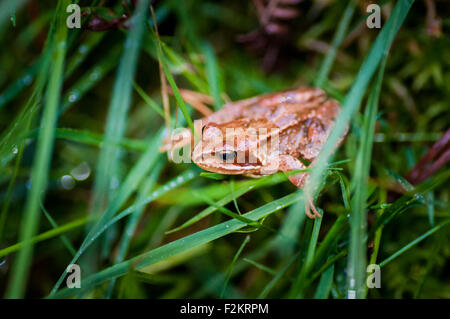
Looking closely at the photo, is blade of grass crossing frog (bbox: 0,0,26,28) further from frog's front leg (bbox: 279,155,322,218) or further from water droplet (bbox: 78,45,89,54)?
frog's front leg (bbox: 279,155,322,218)

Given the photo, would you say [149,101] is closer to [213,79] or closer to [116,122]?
[116,122]

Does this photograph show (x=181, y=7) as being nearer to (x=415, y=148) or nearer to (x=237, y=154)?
(x=237, y=154)

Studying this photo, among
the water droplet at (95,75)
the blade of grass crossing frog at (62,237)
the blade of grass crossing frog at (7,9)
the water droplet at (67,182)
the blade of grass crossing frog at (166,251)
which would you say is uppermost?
the water droplet at (95,75)

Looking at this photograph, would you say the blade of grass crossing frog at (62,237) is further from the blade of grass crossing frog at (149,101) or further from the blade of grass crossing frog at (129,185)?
the blade of grass crossing frog at (149,101)

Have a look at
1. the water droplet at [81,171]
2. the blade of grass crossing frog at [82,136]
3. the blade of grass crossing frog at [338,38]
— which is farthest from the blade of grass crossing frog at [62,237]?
the blade of grass crossing frog at [338,38]

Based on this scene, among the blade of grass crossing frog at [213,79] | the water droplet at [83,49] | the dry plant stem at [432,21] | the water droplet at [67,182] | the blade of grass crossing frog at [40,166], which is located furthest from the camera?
the water droplet at [67,182]

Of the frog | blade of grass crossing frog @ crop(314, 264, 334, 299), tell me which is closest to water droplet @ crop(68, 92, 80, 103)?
the frog

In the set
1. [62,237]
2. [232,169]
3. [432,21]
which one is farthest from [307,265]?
[432,21]
